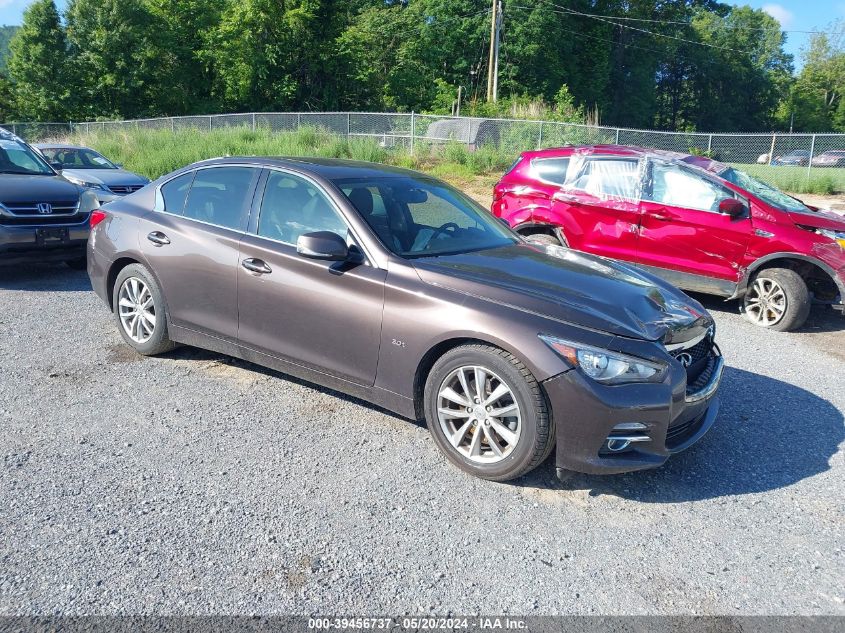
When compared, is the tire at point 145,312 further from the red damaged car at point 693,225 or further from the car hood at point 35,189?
the red damaged car at point 693,225

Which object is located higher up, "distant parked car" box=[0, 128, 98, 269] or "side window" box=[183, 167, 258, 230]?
"side window" box=[183, 167, 258, 230]

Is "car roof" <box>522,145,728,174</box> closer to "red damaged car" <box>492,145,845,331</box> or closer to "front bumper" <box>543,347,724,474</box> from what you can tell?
"red damaged car" <box>492,145,845,331</box>

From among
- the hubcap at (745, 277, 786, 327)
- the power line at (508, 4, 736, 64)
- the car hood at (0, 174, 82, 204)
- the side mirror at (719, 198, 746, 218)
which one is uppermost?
the power line at (508, 4, 736, 64)

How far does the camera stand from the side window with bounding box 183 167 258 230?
501cm

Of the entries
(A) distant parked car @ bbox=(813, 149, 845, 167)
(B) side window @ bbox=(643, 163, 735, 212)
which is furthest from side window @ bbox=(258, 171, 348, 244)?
(A) distant parked car @ bbox=(813, 149, 845, 167)

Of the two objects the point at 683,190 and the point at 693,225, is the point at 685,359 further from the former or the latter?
the point at 683,190

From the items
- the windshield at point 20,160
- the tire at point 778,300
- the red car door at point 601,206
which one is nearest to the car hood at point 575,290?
the tire at point 778,300

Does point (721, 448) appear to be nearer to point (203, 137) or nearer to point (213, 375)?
point (213, 375)

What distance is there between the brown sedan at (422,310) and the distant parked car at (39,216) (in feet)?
9.26

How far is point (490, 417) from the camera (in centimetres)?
374

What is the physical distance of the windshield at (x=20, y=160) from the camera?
8.99 metres

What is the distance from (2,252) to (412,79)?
142 feet

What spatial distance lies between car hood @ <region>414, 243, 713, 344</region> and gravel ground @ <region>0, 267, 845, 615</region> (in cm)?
87

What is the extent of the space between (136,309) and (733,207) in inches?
233
